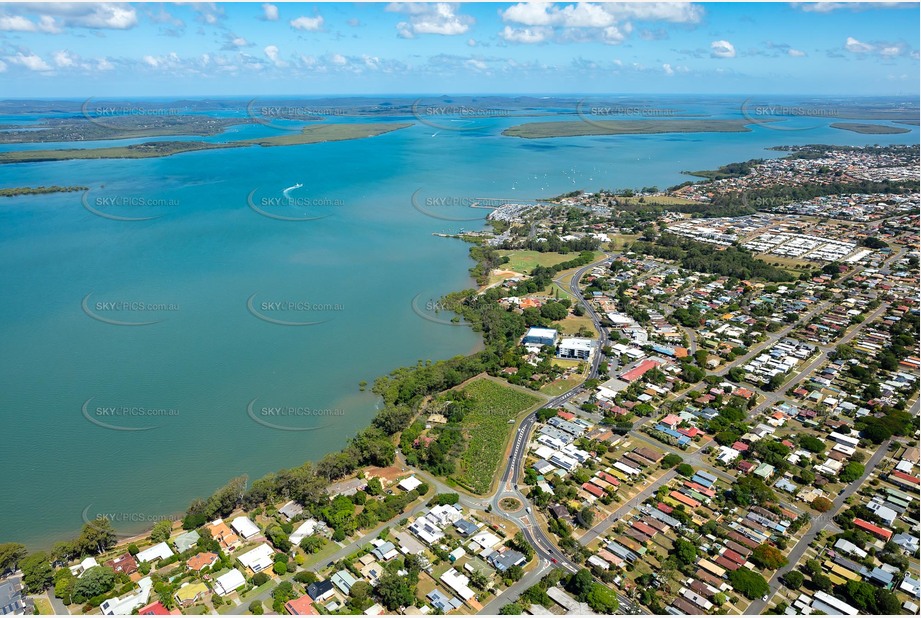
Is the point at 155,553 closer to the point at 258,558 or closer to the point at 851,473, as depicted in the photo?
the point at 258,558

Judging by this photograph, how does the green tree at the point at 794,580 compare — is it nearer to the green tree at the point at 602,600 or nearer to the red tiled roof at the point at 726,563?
the red tiled roof at the point at 726,563

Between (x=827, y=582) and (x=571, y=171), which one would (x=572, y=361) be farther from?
(x=571, y=171)

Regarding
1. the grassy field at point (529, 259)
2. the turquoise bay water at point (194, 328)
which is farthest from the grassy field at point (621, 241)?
the turquoise bay water at point (194, 328)

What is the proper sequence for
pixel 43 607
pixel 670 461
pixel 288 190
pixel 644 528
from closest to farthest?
1. pixel 43 607
2. pixel 644 528
3. pixel 670 461
4. pixel 288 190

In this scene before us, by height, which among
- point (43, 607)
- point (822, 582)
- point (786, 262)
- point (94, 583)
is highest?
point (786, 262)

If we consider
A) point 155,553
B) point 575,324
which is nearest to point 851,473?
point 575,324

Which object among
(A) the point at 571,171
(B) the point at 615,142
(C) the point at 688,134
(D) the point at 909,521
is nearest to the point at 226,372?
(D) the point at 909,521

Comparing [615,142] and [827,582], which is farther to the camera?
[615,142]
